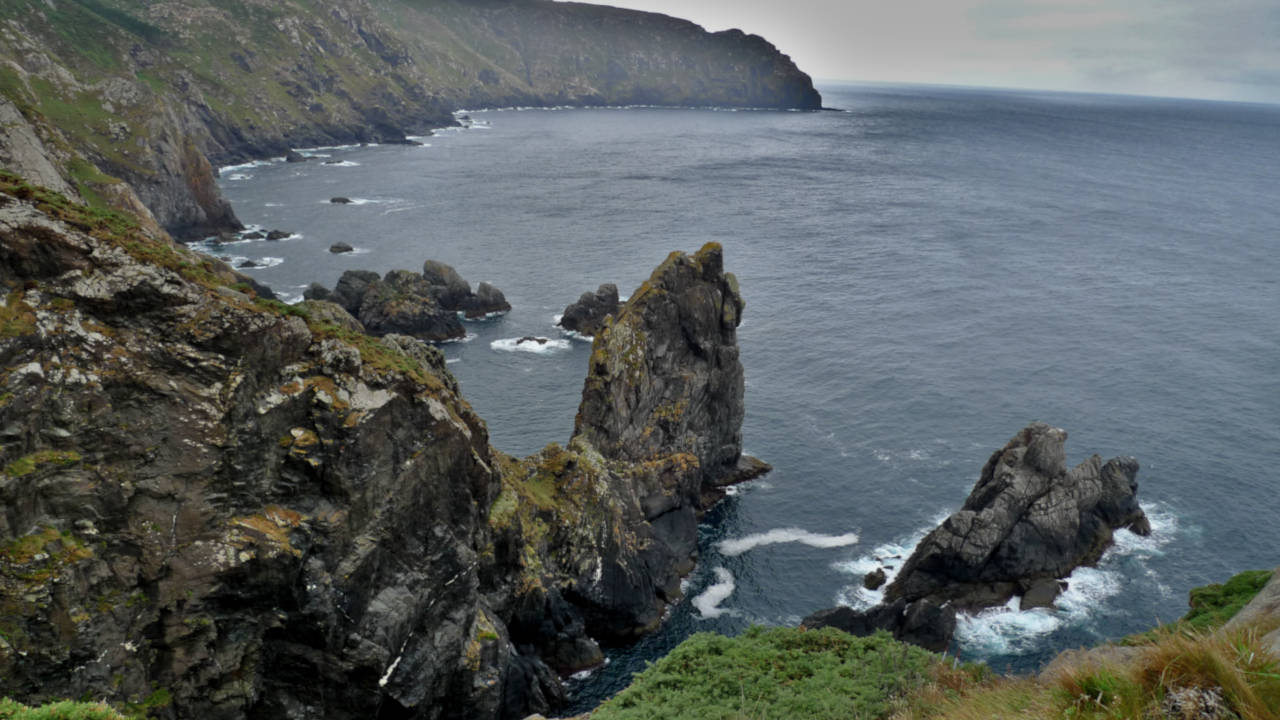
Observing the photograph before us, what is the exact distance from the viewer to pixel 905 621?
47.5 metres

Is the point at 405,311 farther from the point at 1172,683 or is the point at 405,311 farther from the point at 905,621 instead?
the point at 1172,683

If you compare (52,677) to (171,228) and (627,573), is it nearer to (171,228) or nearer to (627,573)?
(627,573)

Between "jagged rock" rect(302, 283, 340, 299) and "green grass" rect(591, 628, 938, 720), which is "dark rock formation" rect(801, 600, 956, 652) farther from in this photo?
"jagged rock" rect(302, 283, 340, 299)

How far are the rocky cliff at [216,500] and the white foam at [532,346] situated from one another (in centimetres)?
5347

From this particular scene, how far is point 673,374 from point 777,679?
1679 inches

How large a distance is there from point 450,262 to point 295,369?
92640mm

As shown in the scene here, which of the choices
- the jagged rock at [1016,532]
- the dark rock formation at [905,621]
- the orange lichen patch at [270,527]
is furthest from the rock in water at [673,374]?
the orange lichen patch at [270,527]

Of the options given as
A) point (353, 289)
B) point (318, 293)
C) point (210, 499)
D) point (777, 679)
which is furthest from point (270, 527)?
point (353, 289)

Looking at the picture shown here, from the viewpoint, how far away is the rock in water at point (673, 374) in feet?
196

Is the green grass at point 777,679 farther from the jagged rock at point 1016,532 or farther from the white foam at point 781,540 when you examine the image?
the white foam at point 781,540

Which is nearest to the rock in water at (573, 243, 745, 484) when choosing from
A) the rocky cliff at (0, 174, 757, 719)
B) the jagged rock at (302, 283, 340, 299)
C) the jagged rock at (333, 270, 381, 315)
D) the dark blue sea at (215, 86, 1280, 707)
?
the dark blue sea at (215, 86, 1280, 707)

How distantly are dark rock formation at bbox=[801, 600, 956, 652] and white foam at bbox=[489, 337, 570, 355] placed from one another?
165 feet

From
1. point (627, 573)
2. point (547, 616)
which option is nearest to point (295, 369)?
point (547, 616)

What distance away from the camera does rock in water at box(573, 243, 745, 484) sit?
196ft
